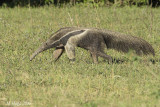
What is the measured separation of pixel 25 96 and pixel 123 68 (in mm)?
2404

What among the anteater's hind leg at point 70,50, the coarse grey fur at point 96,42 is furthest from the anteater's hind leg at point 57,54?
the anteater's hind leg at point 70,50

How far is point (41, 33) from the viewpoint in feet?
37.8

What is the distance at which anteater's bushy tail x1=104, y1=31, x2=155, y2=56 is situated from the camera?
8414 mm

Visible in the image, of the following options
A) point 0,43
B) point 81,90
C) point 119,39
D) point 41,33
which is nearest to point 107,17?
point 41,33

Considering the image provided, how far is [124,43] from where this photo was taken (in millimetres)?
8484

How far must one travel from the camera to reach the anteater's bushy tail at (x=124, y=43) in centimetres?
841

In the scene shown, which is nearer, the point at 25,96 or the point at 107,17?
the point at 25,96

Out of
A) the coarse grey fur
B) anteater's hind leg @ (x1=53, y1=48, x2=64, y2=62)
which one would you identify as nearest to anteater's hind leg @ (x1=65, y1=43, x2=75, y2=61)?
the coarse grey fur

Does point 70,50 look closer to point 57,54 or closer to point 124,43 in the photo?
point 57,54

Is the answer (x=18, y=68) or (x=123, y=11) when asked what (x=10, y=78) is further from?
(x=123, y=11)

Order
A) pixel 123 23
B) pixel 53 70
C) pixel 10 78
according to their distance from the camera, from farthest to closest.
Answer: pixel 123 23, pixel 53 70, pixel 10 78

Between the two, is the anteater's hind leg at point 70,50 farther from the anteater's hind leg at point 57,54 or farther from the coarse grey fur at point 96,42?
the anteater's hind leg at point 57,54

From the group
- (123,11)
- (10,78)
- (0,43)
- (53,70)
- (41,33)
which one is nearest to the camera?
(10,78)

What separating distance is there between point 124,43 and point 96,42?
0.63 metres
